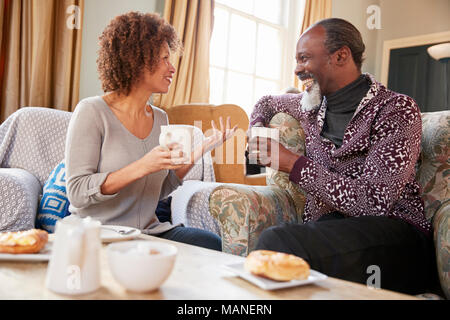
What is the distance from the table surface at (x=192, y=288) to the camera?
0.62 metres

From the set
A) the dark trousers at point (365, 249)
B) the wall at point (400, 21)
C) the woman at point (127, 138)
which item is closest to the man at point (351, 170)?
the dark trousers at point (365, 249)

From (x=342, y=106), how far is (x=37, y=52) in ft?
5.41

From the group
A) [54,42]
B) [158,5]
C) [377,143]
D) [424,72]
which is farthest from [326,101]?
[424,72]

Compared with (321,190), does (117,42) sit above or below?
above

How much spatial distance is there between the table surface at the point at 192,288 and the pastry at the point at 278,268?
0.07 ft

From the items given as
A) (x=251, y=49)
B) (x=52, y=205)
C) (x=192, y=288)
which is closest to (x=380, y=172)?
(x=192, y=288)

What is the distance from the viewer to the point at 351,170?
1.39 meters

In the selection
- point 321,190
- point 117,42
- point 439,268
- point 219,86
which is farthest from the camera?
point 219,86

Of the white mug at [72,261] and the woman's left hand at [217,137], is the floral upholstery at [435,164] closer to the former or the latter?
the woman's left hand at [217,137]

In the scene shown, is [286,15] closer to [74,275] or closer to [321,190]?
[321,190]

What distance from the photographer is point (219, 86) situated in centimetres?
382

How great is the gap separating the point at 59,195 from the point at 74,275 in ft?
3.85

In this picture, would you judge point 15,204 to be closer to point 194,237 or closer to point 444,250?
point 194,237

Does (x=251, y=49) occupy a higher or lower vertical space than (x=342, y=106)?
higher
